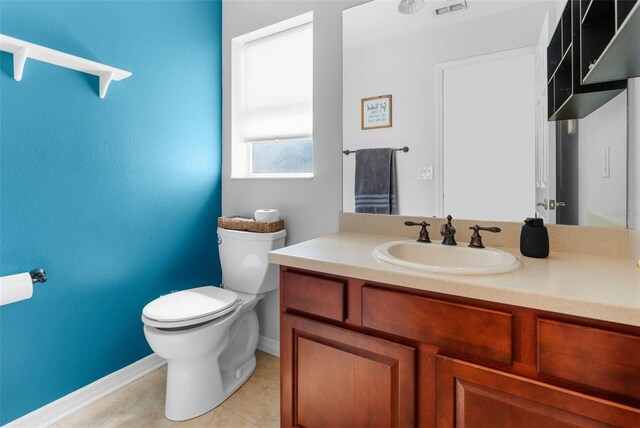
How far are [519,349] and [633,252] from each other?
1.99ft

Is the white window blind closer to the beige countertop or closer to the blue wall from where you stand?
the blue wall

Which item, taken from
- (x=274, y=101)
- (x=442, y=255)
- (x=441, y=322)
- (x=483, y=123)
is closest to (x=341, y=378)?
(x=441, y=322)

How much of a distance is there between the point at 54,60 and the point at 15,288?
3.18 ft

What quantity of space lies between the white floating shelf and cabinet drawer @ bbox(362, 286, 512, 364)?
156 centimetres

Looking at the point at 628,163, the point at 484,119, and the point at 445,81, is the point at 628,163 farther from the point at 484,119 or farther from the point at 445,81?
the point at 445,81

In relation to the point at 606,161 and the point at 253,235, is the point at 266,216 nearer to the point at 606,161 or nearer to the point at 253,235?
the point at 253,235

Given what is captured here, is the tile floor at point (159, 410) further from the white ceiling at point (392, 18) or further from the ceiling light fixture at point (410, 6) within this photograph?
the ceiling light fixture at point (410, 6)

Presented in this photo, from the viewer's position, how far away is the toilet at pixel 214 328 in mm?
1539

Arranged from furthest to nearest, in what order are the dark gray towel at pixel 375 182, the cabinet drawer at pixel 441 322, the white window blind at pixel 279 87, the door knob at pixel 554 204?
the white window blind at pixel 279 87 < the dark gray towel at pixel 375 182 < the door knob at pixel 554 204 < the cabinet drawer at pixel 441 322

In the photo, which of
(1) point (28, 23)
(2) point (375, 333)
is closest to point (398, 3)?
(2) point (375, 333)

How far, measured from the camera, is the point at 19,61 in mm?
1373

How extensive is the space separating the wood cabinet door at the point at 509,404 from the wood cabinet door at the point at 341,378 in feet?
0.34

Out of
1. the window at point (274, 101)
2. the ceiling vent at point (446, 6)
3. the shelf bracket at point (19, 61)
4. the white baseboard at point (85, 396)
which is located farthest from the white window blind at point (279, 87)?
the white baseboard at point (85, 396)

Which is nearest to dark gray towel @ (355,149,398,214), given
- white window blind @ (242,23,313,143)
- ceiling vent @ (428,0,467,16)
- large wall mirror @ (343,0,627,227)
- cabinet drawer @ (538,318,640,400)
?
large wall mirror @ (343,0,627,227)
